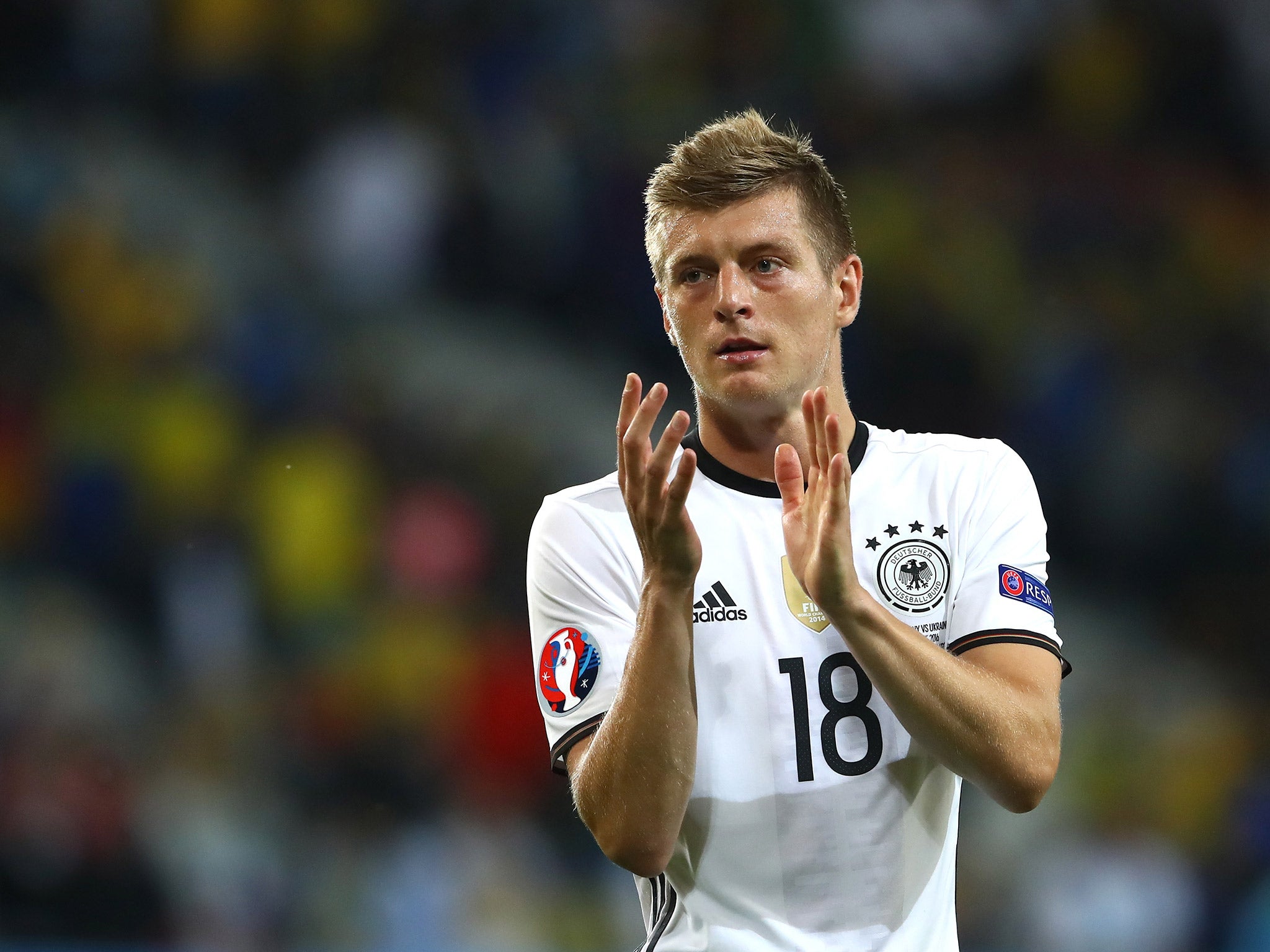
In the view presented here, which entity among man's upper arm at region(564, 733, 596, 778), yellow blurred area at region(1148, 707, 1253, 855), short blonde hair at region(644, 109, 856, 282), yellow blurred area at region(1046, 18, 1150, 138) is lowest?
yellow blurred area at region(1148, 707, 1253, 855)

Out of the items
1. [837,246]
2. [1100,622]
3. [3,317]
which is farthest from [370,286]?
[837,246]

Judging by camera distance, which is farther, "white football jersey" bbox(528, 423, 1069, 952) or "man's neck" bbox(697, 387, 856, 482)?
"man's neck" bbox(697, 387, 856, 482)

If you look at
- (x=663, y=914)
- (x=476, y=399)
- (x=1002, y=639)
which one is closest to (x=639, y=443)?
(x=1002, y=639)

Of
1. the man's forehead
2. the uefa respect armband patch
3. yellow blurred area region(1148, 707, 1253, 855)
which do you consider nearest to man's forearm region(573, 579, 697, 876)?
the uefa respect armband patch

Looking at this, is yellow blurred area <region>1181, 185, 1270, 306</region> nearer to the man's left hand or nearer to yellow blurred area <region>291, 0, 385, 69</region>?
yellow blurred area <region>291, 0, 385, 69</region>

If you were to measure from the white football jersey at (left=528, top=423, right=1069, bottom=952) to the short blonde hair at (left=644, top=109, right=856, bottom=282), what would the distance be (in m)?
0.47

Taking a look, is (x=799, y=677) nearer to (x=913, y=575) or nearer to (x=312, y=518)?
(x=913, y=575)

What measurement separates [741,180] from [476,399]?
5551 mm

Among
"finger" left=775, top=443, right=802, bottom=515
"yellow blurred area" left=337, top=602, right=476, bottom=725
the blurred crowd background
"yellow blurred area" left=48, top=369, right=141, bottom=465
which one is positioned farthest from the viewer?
"yellow blurred area" left=48, top=369, right=141, bottom=465

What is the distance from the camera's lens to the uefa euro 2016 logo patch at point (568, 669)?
305cm

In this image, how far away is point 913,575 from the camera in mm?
3062

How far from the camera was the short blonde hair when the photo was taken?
3158 millimetres

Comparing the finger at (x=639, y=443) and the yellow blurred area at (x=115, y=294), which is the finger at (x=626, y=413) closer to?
the finger at (x=639, y=443)

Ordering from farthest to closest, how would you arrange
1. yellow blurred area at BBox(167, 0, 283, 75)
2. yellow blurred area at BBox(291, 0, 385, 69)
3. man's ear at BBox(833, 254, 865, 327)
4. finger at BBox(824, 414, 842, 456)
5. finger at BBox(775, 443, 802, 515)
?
yellow blurred area at BBox(291, 0, 385, 69), yellow blurred area at BBox(167, 0, 283, 75), man's ear at BBox(833, 254, 865, 327), finger at BBox(775, 443, 802, 515), finger at BBox(824, 414, 842, 456)
